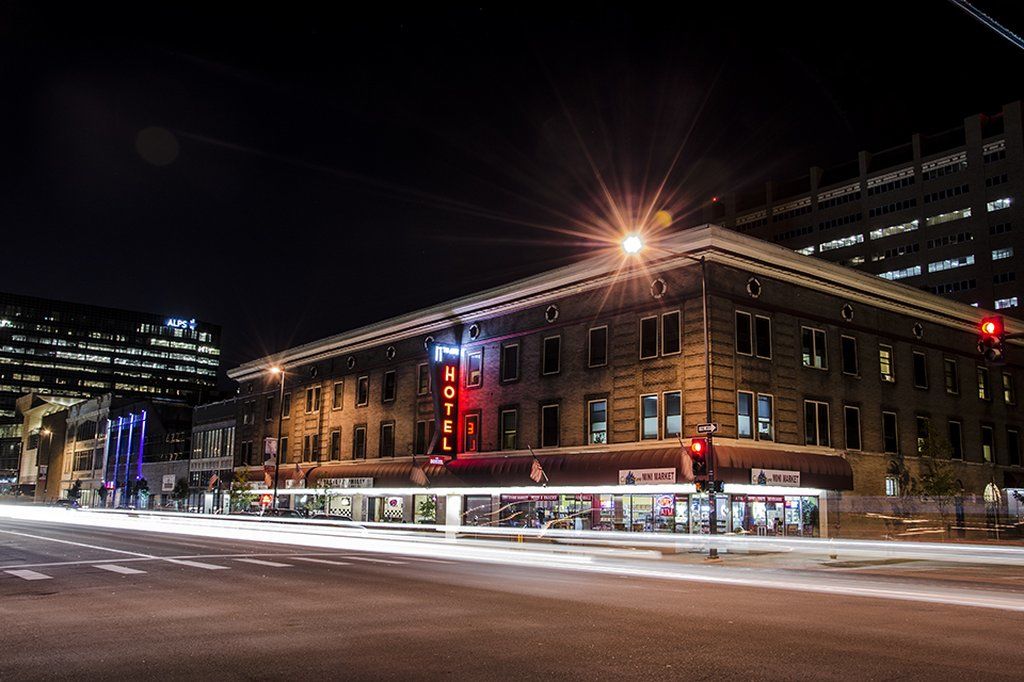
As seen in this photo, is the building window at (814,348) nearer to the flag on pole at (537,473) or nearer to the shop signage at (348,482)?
the flag on pole at (537,473)

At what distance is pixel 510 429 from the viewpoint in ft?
143

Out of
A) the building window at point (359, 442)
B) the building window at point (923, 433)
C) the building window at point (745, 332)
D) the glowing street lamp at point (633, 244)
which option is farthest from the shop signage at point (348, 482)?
the glowing street lamp at point (633, 244)

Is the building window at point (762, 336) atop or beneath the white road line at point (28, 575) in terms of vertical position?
atop

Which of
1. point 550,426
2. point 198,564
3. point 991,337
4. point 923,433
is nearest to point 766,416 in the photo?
point 550,426

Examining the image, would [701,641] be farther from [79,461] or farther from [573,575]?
[79,461]

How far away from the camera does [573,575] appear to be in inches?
786

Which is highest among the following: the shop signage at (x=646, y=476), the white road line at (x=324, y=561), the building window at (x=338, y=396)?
the building window at (x=338, y=396)

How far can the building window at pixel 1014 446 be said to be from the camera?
4832 cm

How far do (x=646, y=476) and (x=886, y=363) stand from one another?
15.7 metres

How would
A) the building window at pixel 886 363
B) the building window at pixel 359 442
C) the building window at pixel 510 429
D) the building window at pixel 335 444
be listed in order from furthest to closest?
the building window at pixel 335 444 → the building window at pixel 359 442 → the building window at pixel 510 429 → the building window at pixel 886 363

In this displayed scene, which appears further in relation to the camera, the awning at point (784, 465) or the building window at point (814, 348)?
the building window at point (814, 348)

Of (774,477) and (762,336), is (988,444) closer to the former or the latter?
(762,336)

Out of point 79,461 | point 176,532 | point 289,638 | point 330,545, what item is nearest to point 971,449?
point 330,545

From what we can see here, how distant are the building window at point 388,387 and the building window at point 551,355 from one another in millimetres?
13230
